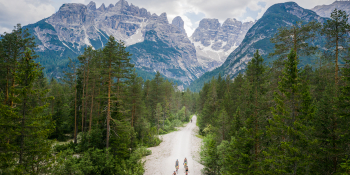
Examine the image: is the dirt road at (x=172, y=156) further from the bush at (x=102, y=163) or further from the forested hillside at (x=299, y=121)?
the forested hillside at (x=299, y=121)

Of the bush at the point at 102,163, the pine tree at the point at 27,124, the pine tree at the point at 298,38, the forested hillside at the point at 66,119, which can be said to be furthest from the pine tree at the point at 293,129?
the pine tree at the point at 27,124

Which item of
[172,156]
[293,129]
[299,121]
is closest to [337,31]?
[299,121]

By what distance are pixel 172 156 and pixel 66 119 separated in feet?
71.5

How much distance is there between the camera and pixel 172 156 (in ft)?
85.7

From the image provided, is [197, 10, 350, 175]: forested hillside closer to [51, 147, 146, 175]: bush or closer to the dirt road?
the dirt road

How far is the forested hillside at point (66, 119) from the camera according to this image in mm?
10578

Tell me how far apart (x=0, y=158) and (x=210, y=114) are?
3319cm

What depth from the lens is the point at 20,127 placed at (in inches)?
411

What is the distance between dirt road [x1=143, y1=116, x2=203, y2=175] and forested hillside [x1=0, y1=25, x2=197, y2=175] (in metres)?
2.06

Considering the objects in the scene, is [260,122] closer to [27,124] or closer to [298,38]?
[298,38]

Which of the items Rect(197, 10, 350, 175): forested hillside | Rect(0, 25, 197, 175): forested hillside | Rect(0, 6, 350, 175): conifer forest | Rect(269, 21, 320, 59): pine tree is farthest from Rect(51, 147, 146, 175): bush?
Rect(269, 21, 320, 59): pine tree

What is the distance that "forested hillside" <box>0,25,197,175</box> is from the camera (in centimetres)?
1058

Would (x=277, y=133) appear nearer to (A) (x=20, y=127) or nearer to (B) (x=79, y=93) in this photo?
(A) (x=20, y=127)

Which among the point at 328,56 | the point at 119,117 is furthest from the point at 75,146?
the point at 328,56
